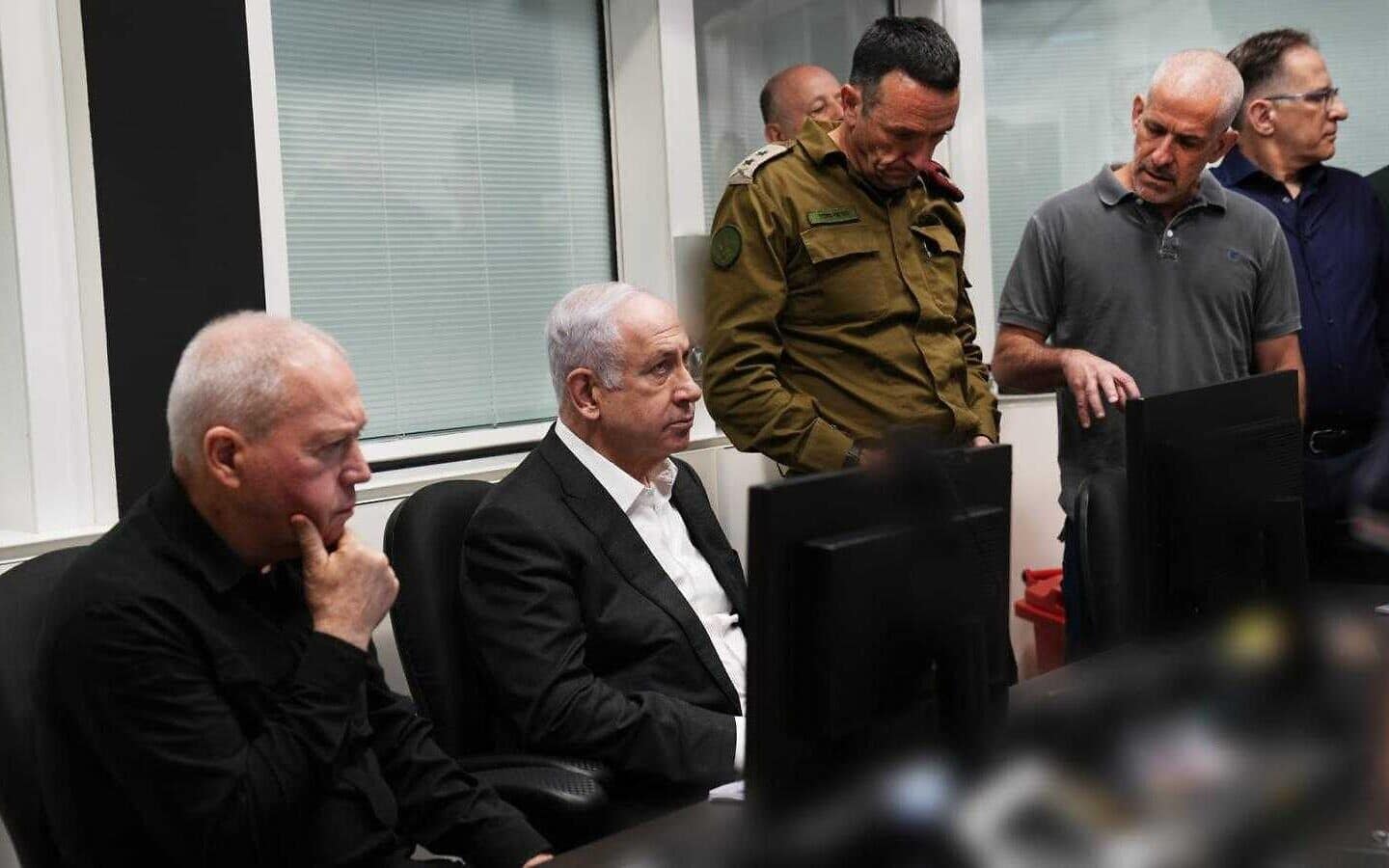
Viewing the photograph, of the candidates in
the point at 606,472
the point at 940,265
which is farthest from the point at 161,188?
the point at 940,265

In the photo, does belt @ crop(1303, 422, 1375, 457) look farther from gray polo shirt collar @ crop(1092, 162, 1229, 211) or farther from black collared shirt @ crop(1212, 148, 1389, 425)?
gray polo shirt collar @ crop(1092, 162, 1229, 211)

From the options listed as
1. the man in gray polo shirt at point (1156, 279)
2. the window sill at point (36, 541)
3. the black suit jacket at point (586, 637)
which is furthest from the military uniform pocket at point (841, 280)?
the window sill at point (36, 541)

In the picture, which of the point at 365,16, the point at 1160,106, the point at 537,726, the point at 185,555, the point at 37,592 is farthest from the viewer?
the point at 365,16

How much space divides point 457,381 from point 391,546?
1.22 metres

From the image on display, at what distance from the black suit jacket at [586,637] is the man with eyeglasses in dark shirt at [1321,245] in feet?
5.67

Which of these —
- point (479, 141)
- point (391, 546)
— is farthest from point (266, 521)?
point (479, 141)

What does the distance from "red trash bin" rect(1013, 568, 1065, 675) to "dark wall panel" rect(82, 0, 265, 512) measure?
2332 mm

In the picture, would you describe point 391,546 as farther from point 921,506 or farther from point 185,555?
point 921,506

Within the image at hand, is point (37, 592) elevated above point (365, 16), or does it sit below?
below

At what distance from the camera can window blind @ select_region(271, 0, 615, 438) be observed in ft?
10.4

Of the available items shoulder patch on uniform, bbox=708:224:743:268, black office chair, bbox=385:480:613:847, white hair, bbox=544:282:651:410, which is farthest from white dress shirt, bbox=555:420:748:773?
shoulder patch on uniform, bbox=708:224:743:268

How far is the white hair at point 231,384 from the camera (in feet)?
5.62

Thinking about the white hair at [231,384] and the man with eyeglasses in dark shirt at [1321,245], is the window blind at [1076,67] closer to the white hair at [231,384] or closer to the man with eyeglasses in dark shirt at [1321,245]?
the man with eyeglasses in dark shirt at [1321,245]

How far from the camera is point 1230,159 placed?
351 cm
